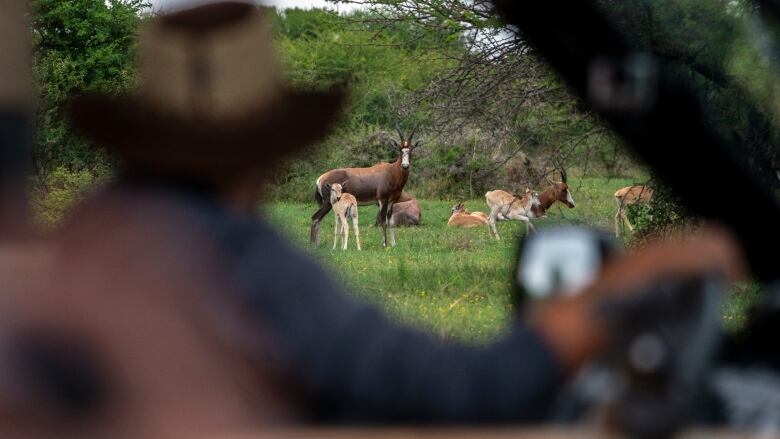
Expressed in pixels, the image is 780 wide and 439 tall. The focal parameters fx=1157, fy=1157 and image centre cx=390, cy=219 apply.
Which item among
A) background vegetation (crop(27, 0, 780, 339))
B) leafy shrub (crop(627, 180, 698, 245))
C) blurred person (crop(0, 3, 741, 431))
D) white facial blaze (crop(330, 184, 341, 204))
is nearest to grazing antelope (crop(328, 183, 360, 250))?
white facial blaze (crop(330, 184, 341, 204))

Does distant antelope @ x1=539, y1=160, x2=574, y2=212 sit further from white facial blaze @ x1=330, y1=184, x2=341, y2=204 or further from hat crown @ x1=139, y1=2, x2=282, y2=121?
hat crown @ x1=139, y1=2, x2=282, y2=121

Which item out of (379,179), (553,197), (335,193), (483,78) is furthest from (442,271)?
(379,179)

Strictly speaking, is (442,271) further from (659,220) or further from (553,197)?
(553,197)

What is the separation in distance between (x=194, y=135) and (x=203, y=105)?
0.04 m

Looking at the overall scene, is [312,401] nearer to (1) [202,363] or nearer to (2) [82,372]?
(1) [202,363]

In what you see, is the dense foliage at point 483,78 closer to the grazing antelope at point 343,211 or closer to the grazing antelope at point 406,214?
the grazing antelope at point 406,214

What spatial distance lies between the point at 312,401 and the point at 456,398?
0.55ft

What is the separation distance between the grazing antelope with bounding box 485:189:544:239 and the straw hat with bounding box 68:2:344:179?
17.9 metres

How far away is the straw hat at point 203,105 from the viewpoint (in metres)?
1.47

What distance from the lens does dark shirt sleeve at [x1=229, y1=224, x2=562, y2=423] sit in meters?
1.32

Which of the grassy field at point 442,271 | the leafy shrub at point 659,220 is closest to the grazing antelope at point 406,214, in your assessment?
the grassy field at point 442,271

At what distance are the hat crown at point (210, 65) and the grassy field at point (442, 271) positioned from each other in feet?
1.29

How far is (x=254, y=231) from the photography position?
1423 mm

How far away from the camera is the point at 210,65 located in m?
1.47
